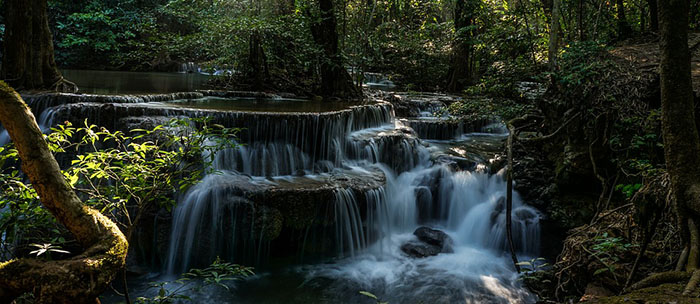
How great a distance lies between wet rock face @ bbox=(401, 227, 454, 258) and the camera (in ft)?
23.2

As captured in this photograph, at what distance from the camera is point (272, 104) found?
10227 millimetres

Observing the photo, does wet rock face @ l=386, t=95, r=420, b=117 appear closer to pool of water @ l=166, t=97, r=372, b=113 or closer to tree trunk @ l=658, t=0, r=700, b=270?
pool of water @ l=166, t=97, r=372, b=113

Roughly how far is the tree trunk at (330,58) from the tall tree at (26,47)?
650cm

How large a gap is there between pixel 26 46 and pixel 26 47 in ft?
0.09

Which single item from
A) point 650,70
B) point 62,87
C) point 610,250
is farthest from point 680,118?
point 62,87

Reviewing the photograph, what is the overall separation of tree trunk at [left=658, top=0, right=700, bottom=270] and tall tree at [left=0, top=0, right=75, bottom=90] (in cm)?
1112

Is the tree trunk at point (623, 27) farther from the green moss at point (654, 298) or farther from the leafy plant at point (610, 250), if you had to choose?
the green moss at point (654, 298)

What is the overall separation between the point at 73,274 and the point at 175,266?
4.66 metres

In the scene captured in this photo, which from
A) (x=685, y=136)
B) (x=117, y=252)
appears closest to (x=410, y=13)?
(x=685, y=136)

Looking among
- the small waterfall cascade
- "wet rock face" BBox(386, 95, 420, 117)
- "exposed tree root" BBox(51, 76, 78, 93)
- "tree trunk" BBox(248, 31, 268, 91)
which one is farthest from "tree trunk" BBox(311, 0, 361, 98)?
"exposed tree root" BBox(51, 76, 78, 93)

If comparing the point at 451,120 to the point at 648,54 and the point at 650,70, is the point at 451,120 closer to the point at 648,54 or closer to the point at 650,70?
the point at 648,54

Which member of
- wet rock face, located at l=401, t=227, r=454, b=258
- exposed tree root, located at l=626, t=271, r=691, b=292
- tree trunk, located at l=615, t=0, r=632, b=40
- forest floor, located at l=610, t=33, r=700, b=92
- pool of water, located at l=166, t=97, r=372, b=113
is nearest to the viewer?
exposed tree root, located at l=626, t=271, r=691, b=292

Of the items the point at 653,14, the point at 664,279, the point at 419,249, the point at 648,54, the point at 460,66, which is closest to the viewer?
the point at 664,279

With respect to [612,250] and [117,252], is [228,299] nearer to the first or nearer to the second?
[117,252]
